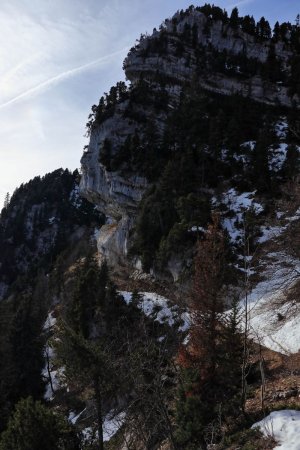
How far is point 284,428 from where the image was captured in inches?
463

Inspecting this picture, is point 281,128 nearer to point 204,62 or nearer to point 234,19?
point 204,62

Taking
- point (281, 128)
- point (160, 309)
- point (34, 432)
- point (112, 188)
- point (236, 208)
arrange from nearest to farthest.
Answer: point (34, 432), point (160, 309), point (236, 208), point (281, 128), point (112, 188)

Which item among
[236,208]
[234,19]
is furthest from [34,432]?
[234,19]

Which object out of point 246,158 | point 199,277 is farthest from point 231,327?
point 246,158

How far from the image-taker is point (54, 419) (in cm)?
1634

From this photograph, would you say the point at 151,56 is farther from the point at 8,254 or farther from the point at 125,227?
the point at 8,254

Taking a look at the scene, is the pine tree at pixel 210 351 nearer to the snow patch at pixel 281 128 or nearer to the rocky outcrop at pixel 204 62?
the snow patch at pixel 281 128

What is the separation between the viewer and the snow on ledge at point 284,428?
10.8 m

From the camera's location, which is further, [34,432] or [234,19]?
[234,19]

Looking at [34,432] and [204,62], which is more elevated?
[204,62]

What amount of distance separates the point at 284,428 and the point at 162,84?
2689 inches

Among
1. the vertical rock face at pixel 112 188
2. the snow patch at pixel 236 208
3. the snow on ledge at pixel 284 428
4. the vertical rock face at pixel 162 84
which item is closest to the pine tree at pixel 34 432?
the snow on ledge at pixel 284 428

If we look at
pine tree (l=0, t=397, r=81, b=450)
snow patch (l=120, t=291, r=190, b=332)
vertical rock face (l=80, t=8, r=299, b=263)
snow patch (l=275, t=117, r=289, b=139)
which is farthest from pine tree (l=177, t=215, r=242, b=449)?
snow patch (l=275, t=117, r=289, b=139)

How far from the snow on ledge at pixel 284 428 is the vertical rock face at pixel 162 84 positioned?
147 ft
